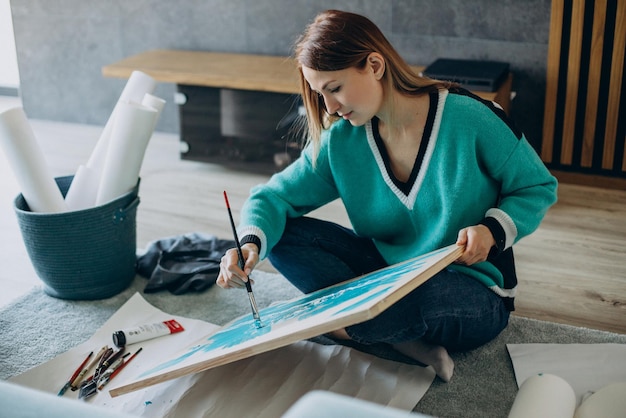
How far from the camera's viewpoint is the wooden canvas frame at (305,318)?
57.1 inches

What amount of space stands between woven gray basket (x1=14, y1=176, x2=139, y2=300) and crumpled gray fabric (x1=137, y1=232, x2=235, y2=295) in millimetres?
95

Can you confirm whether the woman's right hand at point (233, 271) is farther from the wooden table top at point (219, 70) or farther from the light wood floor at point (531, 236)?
the wooden table top at point (219, 70)

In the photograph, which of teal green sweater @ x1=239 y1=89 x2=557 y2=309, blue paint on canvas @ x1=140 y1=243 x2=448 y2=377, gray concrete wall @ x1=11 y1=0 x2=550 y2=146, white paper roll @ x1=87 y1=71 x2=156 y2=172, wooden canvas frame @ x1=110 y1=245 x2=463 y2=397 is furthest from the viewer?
gray concrete wall @ x1=11 y1=0 x2=550 y2=146

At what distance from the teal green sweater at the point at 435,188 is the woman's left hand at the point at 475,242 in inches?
1.3

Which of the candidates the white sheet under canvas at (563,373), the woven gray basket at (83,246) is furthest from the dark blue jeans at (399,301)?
→ the woven gray basket at (83,246)

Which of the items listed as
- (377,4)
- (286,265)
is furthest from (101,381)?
(377,4)

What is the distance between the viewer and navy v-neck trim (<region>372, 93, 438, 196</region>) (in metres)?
1.85

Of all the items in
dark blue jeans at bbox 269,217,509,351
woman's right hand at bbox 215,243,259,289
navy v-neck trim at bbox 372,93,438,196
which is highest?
navy v-neck trim at bbox 372,93,438,196

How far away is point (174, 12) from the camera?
3.74 metres

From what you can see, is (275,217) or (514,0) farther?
(514,0)

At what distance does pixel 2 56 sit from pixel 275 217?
2901 mm

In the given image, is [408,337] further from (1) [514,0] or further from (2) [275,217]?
(1) [514,0]

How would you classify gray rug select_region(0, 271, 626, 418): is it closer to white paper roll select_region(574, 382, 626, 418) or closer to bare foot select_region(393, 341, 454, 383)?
bare foot select_region(393, 341, 454, 383)

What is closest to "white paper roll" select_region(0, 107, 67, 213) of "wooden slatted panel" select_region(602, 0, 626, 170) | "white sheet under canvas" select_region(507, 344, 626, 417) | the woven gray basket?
the woven gray basket
